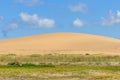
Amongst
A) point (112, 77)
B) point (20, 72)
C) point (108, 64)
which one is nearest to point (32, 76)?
point (20, 72)

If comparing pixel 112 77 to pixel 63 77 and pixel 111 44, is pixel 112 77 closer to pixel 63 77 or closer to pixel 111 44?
pixel 63 77

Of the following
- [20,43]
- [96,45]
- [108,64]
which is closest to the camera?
[108,64]

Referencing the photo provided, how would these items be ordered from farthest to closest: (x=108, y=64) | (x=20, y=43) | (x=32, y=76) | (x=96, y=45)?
(x=20, y=43), (x=96, y=45), (x=108, y=64), (x=32, y=76)

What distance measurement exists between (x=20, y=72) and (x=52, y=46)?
263 ft

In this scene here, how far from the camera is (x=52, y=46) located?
128875mm

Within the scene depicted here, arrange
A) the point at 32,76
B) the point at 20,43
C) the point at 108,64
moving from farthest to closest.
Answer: the point at 20,43, the point at 108,64, the point at 32,76

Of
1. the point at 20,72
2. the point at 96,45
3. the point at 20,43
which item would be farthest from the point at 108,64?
the point at 20,43

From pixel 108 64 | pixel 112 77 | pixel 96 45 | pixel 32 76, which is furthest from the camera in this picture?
pixel 96 45

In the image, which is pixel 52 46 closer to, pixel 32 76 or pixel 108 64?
pixel 108 64

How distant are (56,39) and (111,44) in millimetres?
25732

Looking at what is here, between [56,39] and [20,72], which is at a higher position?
[56,39]

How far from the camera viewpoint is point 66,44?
13312cm

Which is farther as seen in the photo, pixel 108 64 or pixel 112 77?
pixel 108 64

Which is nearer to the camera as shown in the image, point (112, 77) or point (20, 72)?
point (112, 77)
